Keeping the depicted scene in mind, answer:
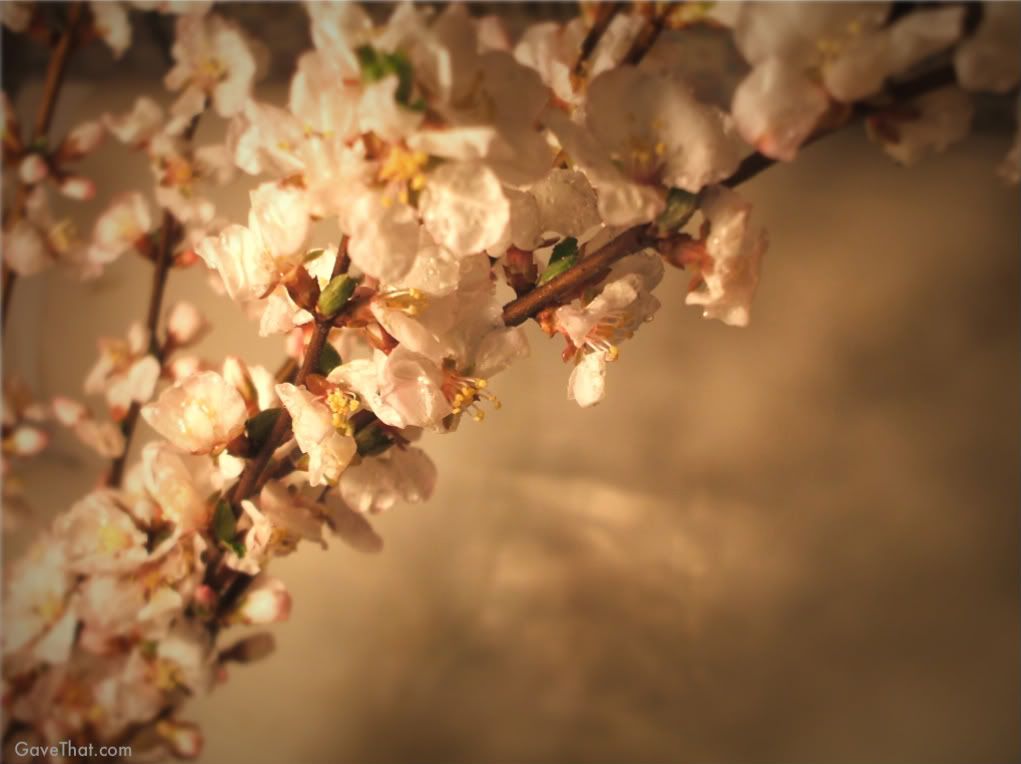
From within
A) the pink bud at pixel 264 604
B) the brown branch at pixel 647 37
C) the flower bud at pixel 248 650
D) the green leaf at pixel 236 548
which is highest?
the brown branch at pixel 647 37

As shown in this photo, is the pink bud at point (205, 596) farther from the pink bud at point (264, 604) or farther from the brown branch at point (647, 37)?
the brown branch at point (647, 37)

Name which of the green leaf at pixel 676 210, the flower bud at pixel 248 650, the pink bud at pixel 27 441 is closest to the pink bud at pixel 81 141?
the pink bud at pixel 27 441

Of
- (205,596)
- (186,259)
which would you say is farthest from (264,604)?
(186,259)

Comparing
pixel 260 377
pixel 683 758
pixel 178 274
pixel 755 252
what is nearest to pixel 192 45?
pixel 178 274

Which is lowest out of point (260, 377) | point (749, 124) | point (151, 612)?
point (151, 612)

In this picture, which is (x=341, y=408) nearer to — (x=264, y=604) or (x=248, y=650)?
(x=264, y=604)

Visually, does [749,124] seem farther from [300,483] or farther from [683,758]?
[683,758]
